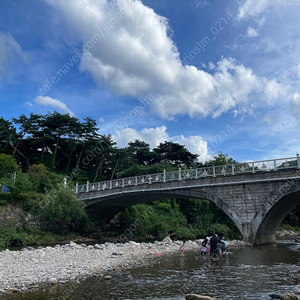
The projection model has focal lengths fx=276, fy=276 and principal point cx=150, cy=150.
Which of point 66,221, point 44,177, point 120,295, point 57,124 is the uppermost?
point 57,124

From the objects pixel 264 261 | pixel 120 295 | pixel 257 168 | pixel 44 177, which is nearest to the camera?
pixel 120 295

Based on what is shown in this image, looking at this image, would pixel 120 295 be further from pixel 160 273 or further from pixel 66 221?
pixel 66 221

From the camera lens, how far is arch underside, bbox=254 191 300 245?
20163mm

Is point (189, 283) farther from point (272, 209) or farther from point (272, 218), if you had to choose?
point (272, 218)

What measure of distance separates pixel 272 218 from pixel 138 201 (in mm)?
15545

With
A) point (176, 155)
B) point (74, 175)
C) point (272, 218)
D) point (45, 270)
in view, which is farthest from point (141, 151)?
point (45, 270)

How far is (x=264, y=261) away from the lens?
46.1ft

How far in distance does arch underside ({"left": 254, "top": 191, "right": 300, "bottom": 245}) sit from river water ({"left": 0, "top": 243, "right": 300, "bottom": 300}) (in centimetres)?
719

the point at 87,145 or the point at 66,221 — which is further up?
the point at 87,145

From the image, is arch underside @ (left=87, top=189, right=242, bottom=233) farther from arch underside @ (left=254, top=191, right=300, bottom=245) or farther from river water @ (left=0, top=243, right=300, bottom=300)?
river water @ (left=0, top=243, right=300, bottom=300)

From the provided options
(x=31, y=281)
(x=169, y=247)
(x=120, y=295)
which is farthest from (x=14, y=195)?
(x=120, y=295)

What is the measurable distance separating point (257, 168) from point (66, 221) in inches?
849

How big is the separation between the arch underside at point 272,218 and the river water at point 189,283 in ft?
23.6

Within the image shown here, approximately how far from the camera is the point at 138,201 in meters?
32.7
